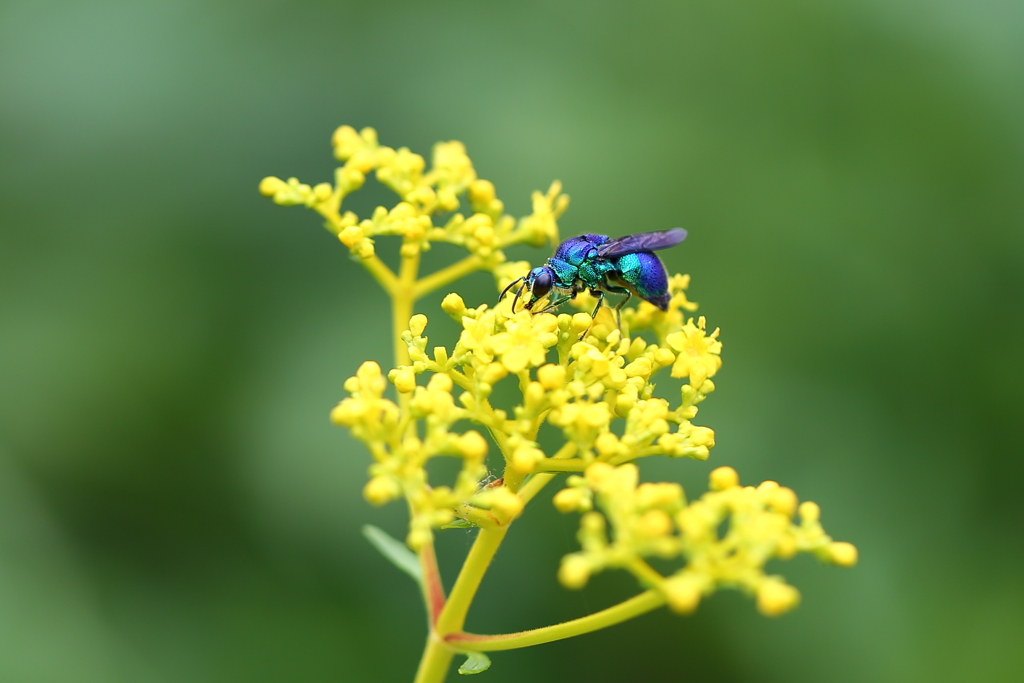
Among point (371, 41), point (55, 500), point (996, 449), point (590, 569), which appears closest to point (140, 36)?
Answer: point (371, 41)

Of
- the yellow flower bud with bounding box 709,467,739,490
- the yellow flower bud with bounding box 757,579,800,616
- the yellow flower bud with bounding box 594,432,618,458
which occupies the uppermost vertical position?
the yellow flower bud with bounding box 594,432,618,458

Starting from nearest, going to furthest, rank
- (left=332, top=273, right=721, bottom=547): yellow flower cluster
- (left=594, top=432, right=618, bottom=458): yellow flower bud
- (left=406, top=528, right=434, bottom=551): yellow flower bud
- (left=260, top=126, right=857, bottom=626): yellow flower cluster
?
1. (left=260, top=126, right=857, bottom=626): yellow flower cluster
2. (left=406, top=528, right=434, bottom=551): yellow flower bud
3. (left=332, top=273, right=721, bottom=547): yellow flower cluster
4. (left=594, top=432, right=618, bottom=458): yellow flower bud

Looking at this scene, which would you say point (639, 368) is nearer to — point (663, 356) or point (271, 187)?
point (663, 356)

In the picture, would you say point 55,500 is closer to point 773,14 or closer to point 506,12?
point 506,12

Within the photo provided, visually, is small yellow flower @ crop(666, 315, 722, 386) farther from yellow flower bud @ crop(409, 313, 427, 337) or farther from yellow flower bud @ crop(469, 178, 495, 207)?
yellow flower bud @ crop(469, 178, 495, 207)

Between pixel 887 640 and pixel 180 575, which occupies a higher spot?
pixel 887 640

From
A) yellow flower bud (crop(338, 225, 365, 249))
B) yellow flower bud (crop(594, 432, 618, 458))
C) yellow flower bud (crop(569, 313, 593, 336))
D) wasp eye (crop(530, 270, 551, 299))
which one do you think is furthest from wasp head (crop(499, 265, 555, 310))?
yellow flower bud (crop(594, 432, 618, 458))
